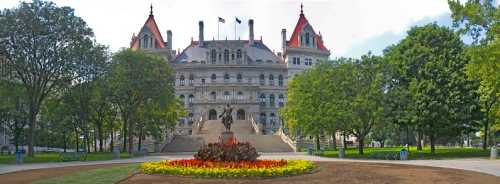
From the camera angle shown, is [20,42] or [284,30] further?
[284,30]

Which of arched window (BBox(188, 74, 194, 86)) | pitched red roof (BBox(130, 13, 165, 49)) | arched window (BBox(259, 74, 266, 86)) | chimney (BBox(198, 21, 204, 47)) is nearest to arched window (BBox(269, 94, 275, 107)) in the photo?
arched window (BBox(259, 74, 266, 86))

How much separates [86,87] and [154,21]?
6129cm

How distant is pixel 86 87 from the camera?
50.4m

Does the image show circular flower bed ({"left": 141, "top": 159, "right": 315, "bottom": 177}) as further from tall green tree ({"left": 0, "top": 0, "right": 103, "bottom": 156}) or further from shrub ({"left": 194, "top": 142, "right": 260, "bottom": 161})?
tall green tree ({"left": 0, "top": 0, "right": 103, "bottom": 156})

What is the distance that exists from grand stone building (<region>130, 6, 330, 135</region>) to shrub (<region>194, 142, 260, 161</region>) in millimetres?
69733

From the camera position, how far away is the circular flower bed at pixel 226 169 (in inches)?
910

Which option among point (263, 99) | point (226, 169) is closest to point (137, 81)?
point (226, 169)

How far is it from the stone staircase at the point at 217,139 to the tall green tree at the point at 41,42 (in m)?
20.4

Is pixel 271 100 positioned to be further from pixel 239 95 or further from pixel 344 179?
pixel 344 179

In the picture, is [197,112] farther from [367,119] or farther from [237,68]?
[367,119]

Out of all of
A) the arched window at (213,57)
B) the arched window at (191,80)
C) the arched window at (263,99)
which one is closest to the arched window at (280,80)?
the arched window at (263,99)

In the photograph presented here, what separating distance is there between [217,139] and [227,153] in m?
43.5

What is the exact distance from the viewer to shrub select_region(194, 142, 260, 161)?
88.4ft

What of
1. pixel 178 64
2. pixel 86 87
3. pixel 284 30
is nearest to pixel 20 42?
pixel 86 87
